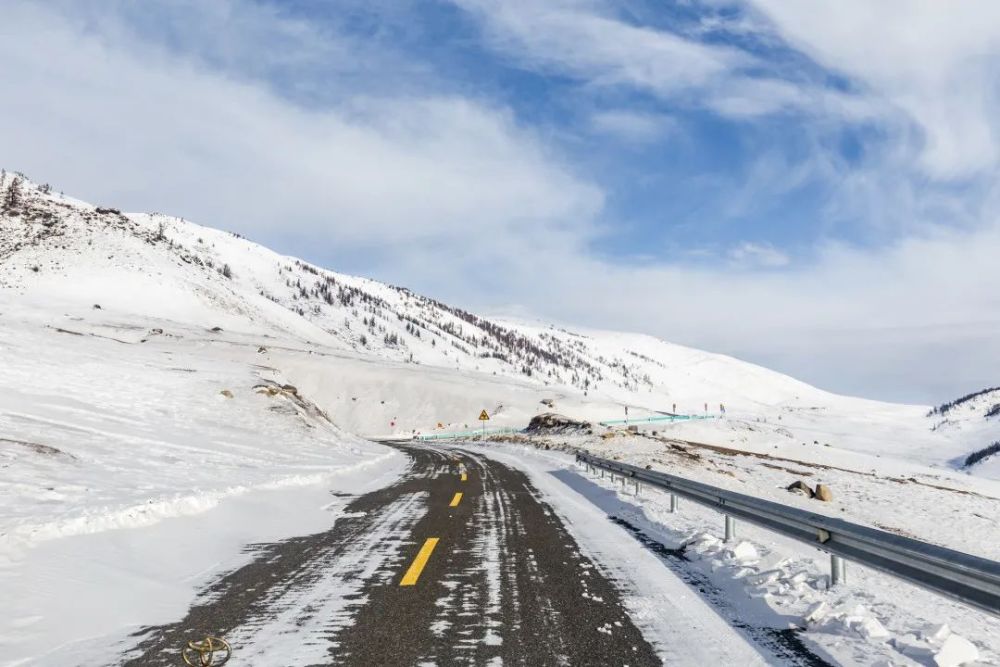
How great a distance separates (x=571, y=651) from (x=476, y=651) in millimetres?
726

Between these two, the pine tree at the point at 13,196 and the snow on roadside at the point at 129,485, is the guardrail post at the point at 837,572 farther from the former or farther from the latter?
the pine tree at the point at 13,196

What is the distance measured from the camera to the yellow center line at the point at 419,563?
21.4 feet

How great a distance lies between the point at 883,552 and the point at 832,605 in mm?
695

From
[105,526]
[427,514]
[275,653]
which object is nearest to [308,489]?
[427,514]

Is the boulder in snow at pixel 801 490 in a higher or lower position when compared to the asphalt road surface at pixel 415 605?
lower

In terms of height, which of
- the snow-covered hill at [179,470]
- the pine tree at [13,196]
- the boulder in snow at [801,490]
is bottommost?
the boulder in snow at [801,490]

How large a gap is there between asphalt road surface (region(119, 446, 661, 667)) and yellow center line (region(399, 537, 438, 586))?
0.03 m

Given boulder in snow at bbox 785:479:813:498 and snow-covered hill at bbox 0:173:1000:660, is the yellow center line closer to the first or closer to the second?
snow-covered hill at bbox 0:173:1000:660

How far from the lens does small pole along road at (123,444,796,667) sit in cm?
447

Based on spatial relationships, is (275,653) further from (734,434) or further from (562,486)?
(734,434)

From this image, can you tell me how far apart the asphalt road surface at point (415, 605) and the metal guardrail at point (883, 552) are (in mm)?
2349

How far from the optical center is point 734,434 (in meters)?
67.7

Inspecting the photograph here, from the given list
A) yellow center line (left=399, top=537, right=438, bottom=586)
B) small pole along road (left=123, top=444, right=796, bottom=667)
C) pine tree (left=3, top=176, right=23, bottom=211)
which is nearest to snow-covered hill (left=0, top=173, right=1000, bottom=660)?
small pole along road (left=123, top=444, right=796, bottom=667)

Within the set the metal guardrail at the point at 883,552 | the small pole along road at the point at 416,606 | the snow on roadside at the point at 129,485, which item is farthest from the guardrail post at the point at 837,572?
the snow on roadside at the point at 129,485
